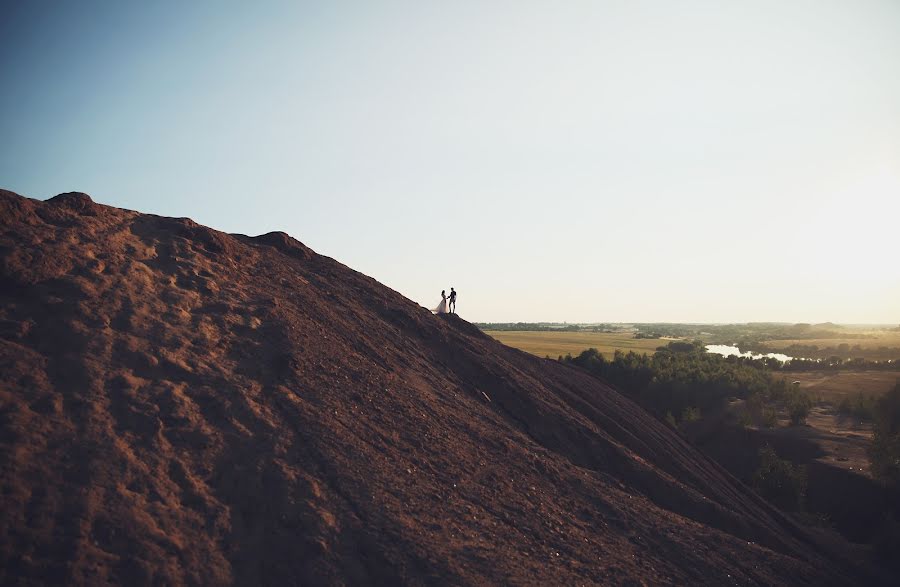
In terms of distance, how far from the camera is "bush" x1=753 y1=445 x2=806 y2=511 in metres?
19.5

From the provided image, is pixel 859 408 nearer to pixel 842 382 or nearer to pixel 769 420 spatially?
pixel 769 420

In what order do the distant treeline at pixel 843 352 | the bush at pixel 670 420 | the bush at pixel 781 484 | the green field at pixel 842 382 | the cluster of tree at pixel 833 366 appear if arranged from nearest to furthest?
the bush at pixel 781 484 < the bush at pixel 670 420 < the green field at pixel 842 382 < the cluster of tree at pixel 833 366 < the distant treeline at pixel 843 352

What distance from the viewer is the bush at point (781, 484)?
64.0 feet

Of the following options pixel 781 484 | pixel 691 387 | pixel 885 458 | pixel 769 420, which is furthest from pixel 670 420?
pixel 691 387

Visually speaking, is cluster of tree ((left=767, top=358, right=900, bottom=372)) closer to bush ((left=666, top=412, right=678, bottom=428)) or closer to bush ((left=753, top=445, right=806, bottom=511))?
bush ((left=666, top=412, right=678, bottom=428))

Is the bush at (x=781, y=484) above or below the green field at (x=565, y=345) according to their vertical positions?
below

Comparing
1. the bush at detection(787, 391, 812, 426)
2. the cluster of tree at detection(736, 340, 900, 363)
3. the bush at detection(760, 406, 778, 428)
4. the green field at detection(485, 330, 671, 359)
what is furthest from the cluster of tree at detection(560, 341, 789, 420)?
the cluster of tree at detection(736, 340, 900, 363)

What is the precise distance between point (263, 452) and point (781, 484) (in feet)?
66.5

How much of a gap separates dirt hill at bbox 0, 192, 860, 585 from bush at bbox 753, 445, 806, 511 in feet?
20.7

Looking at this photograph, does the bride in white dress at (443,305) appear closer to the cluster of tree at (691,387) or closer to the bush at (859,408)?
the cluster of tree at (691,387)

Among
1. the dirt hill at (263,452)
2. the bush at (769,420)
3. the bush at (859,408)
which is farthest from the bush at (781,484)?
the bush at (859,408)

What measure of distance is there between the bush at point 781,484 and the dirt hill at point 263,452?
631 cm

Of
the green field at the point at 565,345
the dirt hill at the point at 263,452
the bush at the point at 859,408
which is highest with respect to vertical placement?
the dirt hill at the point at 263,452

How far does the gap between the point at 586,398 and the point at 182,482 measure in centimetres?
1493
